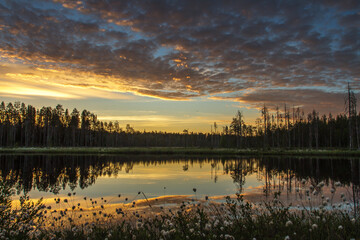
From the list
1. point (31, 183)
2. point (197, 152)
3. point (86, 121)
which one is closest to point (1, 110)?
point (86, 121)

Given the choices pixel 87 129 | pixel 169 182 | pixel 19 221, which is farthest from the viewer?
pixel 87 129

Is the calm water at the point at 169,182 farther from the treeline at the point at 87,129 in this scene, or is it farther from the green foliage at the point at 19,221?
the treeline at the point at 87,129

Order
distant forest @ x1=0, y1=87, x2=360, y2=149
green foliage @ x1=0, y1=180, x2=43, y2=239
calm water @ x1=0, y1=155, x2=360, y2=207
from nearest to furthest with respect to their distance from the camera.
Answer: green foliage @ x1=0, y1=180, x2=43, y2=239 → calm water @ x1=0, y1=155, x2=360, y2=207 → distant forest @ x1=0, y1=87, x2=360, y2=149

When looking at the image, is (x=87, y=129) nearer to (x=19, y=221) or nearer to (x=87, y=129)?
(x=87, y=129)

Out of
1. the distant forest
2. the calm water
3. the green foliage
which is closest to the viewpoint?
the green foliage

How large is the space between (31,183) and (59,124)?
107901mm

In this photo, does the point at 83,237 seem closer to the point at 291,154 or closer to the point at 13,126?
the point at 291,154

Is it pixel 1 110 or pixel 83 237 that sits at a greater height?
pixel 1 110

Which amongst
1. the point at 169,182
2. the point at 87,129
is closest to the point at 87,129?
the point at 87,129

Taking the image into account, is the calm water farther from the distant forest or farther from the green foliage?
the distant forest

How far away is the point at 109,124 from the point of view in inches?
6732

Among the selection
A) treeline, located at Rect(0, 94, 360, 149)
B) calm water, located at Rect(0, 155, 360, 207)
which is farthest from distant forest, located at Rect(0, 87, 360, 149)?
calm water, located at Rect(0, 155, 360, 207)

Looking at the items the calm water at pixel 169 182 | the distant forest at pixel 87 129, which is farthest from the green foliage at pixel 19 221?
the distant forest at pixel 87 129

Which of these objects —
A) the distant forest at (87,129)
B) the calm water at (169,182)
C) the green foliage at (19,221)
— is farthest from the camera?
the distant forest at (87,129)
